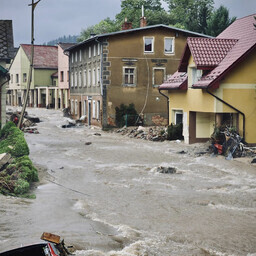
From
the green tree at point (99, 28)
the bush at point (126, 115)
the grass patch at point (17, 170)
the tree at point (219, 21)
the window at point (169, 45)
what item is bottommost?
the grass patch at point (17, 170)

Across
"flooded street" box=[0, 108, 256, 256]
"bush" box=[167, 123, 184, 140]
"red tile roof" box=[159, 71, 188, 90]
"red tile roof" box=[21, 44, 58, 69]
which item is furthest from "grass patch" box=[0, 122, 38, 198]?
"red tile roof" box=[21, 44, 58, 69]

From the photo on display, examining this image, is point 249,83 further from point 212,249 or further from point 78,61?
point 78,61

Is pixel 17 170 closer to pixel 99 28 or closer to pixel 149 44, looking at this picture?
pixel 149 44

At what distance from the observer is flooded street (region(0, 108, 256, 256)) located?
10.2 meters

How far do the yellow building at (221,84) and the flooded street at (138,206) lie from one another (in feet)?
9.27

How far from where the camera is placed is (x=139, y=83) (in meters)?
38.8

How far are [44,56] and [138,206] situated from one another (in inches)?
2321

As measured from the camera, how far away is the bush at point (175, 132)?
29.6 m

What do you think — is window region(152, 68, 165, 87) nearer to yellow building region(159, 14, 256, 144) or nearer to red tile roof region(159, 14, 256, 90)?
yellow building region(159, 14, 256, 144)

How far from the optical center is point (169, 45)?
129 ft

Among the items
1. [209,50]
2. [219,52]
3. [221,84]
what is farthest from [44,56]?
[221,84]

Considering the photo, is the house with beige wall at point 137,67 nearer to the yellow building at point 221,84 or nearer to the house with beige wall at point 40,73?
the yellow building at point 221,84

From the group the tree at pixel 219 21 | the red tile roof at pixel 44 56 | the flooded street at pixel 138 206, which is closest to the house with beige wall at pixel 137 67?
the tree at pixel 219 21

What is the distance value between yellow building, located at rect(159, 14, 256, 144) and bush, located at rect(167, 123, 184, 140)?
1.55 meters
